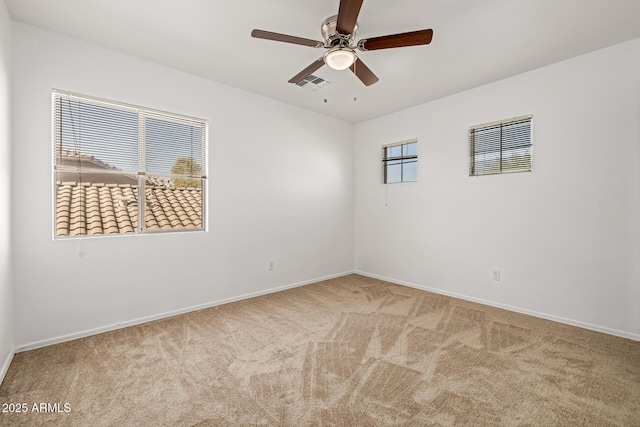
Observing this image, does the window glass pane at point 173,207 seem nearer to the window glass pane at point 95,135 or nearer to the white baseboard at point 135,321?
A: the window glass pane at point 95,135

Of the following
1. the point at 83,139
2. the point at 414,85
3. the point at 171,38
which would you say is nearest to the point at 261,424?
the point at 83,139

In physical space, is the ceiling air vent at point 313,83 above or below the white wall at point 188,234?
above

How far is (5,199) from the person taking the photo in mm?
2113

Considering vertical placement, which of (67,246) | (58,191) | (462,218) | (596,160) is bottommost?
(67,246)

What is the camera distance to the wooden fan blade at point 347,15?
167 centimetres

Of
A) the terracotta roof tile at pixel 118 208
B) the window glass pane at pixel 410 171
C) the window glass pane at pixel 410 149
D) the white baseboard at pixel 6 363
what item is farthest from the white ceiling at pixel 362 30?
the white baseboard at pixel 6 363

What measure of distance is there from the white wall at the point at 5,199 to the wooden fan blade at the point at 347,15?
2.41m

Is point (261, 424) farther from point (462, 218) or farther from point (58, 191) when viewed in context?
point (462, 218)

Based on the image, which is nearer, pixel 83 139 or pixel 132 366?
pixel 132 366

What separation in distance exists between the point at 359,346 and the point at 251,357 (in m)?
0.92

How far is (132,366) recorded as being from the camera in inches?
85.2

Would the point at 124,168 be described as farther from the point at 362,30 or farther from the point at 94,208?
the point at 362,30

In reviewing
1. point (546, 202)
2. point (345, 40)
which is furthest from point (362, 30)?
point (546, 202)

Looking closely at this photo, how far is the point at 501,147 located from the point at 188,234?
3.89 meters
